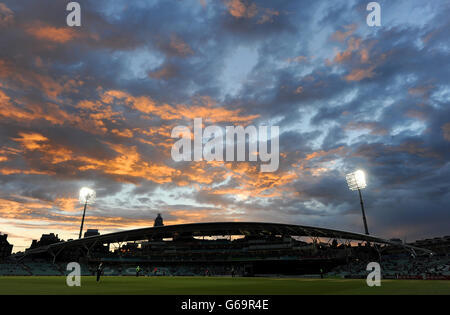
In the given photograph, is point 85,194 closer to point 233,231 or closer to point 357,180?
point 233,231

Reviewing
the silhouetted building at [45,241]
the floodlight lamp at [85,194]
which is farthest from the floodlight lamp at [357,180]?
the silhouetted building at [45,241]

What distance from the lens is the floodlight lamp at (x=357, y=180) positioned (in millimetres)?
63656

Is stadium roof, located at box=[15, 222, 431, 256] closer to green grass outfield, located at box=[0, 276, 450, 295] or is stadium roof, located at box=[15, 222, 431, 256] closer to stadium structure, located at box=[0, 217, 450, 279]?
stadium structure, located at box=[0, 217, 450, 279]

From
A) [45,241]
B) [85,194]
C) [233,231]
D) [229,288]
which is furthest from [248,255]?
[45,241]

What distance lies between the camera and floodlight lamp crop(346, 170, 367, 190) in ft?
209

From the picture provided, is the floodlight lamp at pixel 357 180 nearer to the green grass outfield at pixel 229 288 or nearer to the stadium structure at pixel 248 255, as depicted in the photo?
the stadium structure at pixel 248 255

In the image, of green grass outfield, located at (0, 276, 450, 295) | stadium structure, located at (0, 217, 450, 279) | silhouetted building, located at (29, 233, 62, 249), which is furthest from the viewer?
silhouetted building, located at (29, 233, 62, 249)

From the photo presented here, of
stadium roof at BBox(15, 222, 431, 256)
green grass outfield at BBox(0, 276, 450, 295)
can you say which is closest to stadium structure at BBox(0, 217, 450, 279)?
stadium roof at BBox(15, 222, 431, 256)

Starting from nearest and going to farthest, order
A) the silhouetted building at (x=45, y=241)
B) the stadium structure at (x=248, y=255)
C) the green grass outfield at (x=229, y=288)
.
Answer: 1. the green grass outfield at (x=229, y=288)
2. the stadium structure at (x=248, y=255)
3. the silhouetted building at (x=45, y=241)

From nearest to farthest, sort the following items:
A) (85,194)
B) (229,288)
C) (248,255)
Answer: (229,288), (85,194), (248,255)

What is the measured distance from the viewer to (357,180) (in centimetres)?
6412

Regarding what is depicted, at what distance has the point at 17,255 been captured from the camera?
79562 mm
